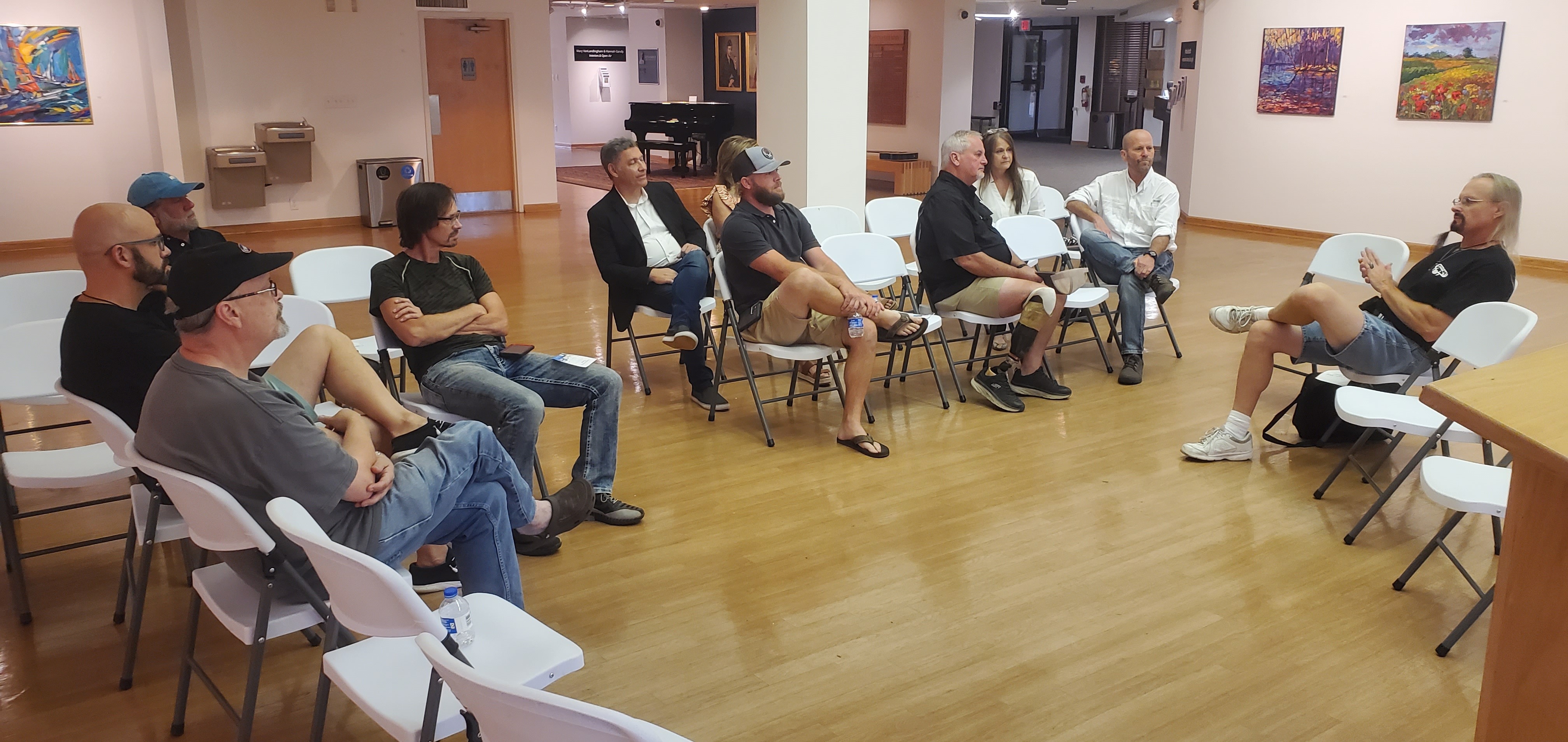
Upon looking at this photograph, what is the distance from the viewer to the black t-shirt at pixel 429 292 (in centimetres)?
385

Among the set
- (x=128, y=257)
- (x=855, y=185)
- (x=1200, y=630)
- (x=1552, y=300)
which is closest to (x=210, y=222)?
(x=855, y=185)

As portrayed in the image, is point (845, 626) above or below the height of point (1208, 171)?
below

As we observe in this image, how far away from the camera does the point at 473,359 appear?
3.94 metres

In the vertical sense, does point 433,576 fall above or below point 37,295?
below

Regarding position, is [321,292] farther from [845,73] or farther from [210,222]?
[210,222]

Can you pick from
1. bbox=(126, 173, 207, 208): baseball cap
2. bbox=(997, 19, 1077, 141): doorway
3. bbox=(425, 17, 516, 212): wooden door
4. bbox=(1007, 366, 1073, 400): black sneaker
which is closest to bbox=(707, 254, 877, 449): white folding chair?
bbox=(1007, 366, 1073, 400): black sneaker

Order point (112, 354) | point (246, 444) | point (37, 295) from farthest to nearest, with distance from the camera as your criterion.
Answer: point (37, 295) → point (112, 354) → point (246, 444)

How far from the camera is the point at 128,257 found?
130 inches

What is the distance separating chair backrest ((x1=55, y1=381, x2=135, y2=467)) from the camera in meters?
2.66

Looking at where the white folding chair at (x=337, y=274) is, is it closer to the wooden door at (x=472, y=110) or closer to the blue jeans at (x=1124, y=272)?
the blue jeans at (x=1124, y=272)

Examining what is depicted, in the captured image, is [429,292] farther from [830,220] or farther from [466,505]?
[830,220]

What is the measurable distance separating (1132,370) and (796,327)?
7.08 ft

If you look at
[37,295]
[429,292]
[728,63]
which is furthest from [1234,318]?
[728,63]

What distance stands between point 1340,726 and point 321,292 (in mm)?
4051
